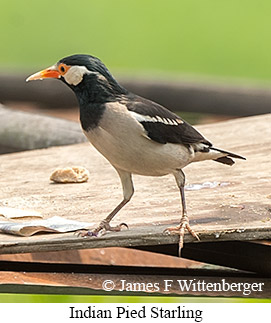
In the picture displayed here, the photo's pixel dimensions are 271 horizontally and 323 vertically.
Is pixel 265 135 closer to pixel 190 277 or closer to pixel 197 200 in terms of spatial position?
pixel 197 200

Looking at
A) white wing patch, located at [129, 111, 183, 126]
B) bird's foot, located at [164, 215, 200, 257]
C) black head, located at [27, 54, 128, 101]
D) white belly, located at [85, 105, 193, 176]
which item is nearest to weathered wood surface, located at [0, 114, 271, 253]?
bird's foot, located at [164, 215, 200, 257]

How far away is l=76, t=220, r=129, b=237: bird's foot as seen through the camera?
4094mm

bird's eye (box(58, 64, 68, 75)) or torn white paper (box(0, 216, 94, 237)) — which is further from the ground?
bird's eye (box(58, 64, 68, 75))

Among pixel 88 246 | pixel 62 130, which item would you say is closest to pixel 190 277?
pixel 88 246

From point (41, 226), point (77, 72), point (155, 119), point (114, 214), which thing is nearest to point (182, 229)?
point (114, 214)

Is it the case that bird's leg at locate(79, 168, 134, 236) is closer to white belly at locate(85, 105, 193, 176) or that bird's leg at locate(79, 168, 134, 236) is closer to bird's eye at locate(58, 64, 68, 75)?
white belly at locate(85, 105, 193, 176)

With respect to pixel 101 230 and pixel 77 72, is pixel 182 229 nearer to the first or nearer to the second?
pixel 101 230

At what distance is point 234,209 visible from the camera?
4402mm

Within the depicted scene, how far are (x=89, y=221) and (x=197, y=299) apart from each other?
0.67 m

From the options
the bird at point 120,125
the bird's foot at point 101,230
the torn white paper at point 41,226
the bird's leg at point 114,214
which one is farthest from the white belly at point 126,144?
the torn white paper at point 41,226

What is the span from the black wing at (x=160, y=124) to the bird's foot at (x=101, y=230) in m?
0.39

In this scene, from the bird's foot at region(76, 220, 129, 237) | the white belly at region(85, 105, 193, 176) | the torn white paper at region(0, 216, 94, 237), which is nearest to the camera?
the white belly at region(85, 105, 193, 176)

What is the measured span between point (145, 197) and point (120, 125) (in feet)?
2.92

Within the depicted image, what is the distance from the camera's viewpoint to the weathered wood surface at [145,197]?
4.04m
